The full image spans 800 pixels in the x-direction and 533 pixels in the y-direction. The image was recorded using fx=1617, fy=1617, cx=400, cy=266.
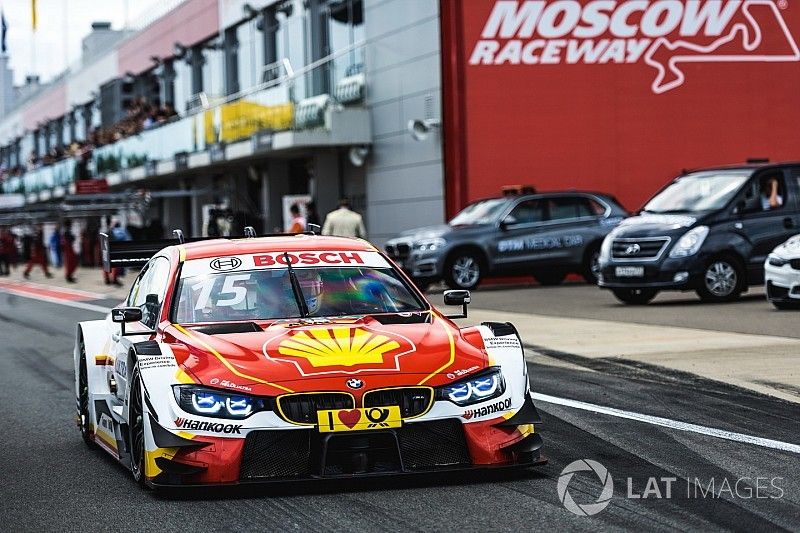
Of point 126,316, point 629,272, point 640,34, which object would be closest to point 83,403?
point 126,316

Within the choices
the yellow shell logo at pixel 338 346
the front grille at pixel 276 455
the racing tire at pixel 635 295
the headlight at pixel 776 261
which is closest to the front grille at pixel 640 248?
the racing tire at pixel 635 295

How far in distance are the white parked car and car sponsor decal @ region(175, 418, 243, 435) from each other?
12.8m

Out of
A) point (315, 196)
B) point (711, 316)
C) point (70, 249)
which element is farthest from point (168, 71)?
point (711, 316)

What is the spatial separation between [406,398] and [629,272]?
14805 millimetres

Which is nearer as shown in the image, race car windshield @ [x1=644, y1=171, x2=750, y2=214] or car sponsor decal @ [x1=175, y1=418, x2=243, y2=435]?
car sponsor decal @ [x1=175, y1=418, x2=243, y2=435]

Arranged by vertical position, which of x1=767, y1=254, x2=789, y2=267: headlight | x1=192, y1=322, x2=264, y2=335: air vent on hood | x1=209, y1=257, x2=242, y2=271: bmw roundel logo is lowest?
x1=767, y1=254, x2=789, y2=267: headlight

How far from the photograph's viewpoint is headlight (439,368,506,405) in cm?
761

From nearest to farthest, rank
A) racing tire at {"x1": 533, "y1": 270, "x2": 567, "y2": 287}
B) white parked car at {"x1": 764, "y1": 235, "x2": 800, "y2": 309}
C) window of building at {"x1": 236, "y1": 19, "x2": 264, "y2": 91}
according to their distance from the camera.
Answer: white parked car at {"x1": 764, "y1": 235, "x2": 800, "y2": 309} → racing tire at {"x1": 533, "y1": 270, "x2": 567, "y2": 287} → window of building at {"x1": 236, "y1": 19, "x2": 264, "y2": 91}

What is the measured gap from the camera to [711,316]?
19547 mm

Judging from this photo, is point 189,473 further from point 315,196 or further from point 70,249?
point 70,249

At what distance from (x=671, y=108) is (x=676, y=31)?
1.64m

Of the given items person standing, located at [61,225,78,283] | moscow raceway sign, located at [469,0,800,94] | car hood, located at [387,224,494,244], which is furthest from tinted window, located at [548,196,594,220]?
person standing, located at [61,225,78,283]

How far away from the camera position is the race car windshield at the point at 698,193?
2225cm

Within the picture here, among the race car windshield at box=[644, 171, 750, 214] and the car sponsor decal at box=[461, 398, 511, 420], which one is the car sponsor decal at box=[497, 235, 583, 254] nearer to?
the race car windshield at box=[644, 171, 750, 214]
